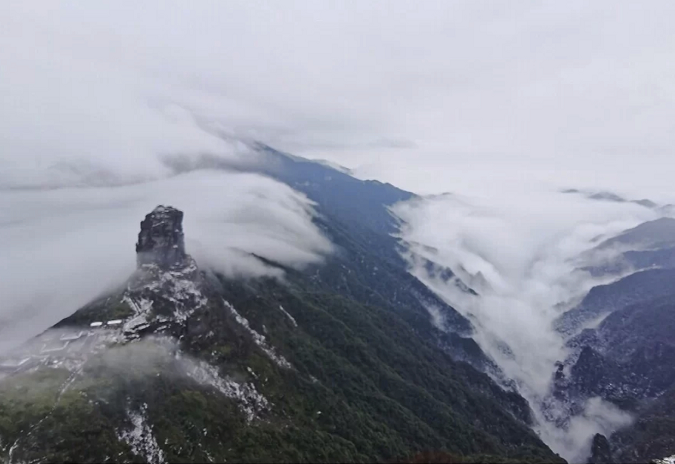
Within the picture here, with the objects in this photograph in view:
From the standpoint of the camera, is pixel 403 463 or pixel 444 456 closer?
pixel 403 463
